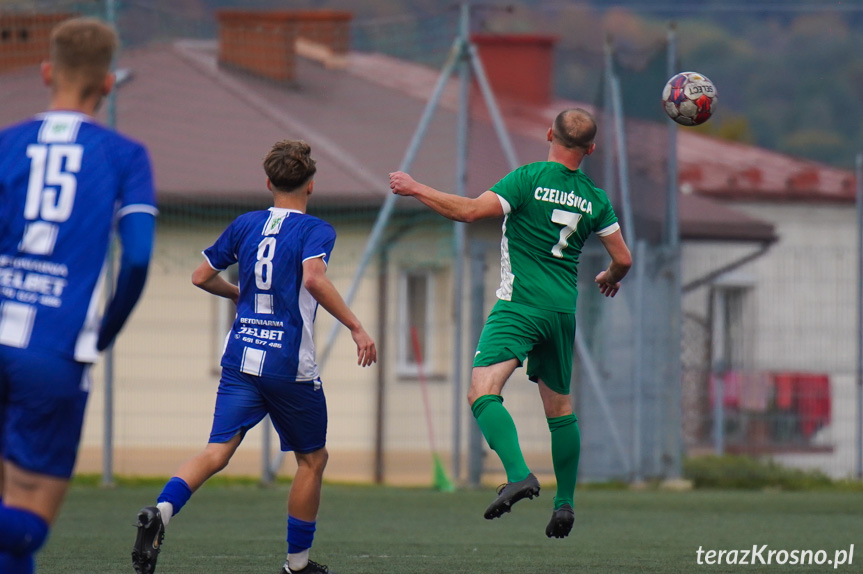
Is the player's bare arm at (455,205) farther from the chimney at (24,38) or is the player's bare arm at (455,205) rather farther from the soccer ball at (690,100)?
the chimney at (24,38)

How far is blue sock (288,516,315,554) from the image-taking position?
233 inches

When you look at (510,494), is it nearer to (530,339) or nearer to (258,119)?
Answer: (530,339)

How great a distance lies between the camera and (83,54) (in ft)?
13.2

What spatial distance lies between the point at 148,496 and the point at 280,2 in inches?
3302

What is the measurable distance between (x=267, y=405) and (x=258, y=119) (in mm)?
11119

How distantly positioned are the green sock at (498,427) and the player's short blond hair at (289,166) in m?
1.35

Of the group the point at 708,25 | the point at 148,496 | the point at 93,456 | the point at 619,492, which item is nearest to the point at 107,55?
the point at 148,496

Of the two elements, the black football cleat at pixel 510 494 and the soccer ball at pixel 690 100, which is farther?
the soccer ball at pixel 690 100

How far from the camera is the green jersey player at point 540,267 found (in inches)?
247

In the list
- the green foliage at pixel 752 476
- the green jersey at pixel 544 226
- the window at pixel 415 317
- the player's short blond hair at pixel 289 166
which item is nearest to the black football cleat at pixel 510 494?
the green jersey at pixel 544 226

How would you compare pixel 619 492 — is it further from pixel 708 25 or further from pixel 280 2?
pixel 708 25

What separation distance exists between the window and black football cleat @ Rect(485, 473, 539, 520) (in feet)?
28.4

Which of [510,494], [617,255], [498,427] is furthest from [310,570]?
[617,255]

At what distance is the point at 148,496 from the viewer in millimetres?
11508
